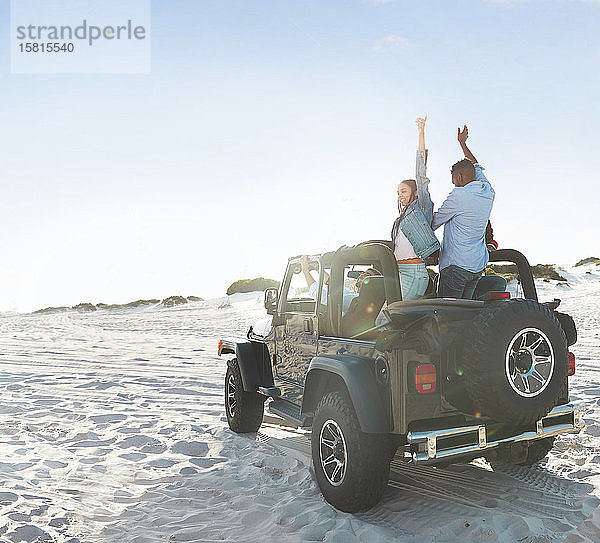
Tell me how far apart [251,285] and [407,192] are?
32.4 metres

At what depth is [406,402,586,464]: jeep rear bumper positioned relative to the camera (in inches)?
153

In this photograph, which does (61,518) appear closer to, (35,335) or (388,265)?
(388,265)

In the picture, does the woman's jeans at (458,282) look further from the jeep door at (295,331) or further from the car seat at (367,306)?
the jeep door at (295,331)

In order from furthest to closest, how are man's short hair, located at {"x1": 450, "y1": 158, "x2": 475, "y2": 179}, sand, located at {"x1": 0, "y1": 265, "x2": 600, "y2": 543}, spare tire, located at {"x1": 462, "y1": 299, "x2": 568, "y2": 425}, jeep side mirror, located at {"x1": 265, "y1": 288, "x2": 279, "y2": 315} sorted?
jeep side mirror, located at {"x1": 265, "y1": 288, "x2": 279, "y2": 315} < man's short hair, located at {"x1": 450, "y1": 158, "x2": 475, "y2": 179} < sand, located at {"x1": 0, "y1": 265, "x2": 600, "y2": 543} < spare tire, located at {"x1": 462, "y1": 299, "x2": 568, "y2": 425}

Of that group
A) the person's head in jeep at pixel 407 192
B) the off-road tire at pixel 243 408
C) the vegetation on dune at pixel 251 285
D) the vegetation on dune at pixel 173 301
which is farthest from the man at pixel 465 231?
the vegetation on dune at pixel 173 301

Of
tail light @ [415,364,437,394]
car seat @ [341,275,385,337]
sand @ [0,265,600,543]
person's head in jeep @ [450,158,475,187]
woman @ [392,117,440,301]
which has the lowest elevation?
sand @ [0,265,600,543]

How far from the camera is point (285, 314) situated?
5934mm

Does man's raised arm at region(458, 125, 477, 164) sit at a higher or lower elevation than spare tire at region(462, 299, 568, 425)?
higher

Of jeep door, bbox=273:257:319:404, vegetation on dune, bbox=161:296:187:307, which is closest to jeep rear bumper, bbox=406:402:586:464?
jeep door, bbox=273:257:319:404

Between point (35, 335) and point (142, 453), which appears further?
point (35, 335)

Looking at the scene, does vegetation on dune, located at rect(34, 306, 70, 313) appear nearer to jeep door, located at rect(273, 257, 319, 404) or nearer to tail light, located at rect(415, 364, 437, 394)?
jeep door, located at rect(273, 257, 319, 404)

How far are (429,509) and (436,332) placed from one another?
1416 millimetres

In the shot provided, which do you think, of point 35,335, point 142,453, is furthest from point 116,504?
point 35,335

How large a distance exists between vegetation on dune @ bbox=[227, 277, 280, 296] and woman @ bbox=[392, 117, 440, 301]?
30986mm
